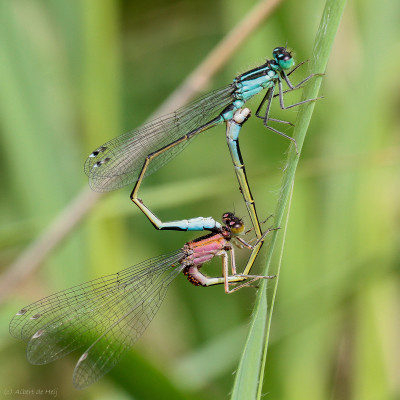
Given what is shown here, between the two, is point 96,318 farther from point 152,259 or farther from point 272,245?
point 272,245

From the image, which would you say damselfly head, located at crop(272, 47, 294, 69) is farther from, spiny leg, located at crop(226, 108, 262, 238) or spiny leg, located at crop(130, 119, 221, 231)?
spiny leg, located at crop(130, 119, 221, 231)

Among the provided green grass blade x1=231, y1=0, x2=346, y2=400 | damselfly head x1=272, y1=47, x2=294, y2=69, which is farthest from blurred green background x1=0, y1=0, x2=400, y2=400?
green grass blade x1=231, y1=0, x2=346, y2=400

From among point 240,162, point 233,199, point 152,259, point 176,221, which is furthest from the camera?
point 233,199

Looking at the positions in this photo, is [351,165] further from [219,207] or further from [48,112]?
[48,112]

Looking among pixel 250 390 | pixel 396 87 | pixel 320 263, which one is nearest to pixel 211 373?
pixel 320 263

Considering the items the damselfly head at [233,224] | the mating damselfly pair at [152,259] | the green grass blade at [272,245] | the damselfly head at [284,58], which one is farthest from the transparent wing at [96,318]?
the damselfly head at [284,58]

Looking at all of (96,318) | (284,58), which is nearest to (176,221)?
(96,318)
